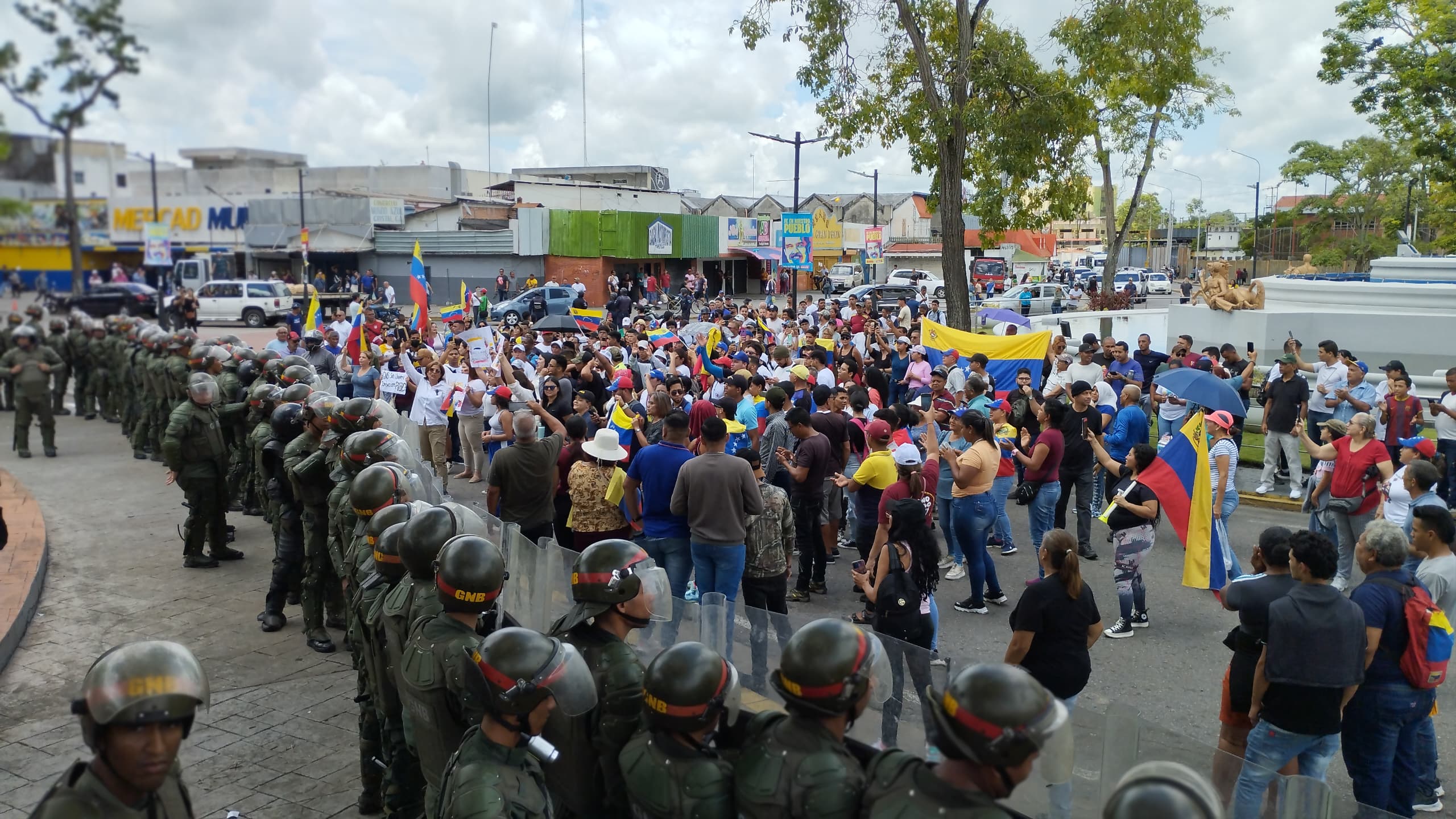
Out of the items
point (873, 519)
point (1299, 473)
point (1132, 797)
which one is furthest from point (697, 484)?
point (1299, 473)

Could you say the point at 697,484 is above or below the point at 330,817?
above

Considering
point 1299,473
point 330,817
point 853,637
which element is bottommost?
point 330,817

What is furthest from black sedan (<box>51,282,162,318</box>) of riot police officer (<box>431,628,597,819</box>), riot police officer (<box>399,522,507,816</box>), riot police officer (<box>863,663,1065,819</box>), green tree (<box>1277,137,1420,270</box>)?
green tree (<box>1277,137,1420,270</box>)

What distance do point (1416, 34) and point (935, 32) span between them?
1334 cm

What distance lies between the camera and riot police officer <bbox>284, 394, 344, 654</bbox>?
7.87 m

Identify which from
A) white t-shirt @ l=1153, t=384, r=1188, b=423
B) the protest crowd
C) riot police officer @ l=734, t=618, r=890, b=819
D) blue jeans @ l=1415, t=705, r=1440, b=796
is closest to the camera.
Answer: riot police officer @ l=734, t=618, r=890, b=819

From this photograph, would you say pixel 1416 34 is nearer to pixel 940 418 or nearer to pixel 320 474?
pixel 940 418

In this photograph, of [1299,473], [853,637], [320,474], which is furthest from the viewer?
[1299,473]

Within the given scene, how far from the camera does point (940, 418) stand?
1012 centimetres

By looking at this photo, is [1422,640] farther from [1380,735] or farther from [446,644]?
[446,644]

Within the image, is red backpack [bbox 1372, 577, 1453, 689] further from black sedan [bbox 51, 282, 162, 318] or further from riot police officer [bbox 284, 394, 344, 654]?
riot police officer [bbox 284, 394, 344, 654]

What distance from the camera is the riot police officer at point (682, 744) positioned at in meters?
3.13

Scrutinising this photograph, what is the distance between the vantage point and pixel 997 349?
560 inches

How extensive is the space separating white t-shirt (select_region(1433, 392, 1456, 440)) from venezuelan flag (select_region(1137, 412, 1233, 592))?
4762 millimetres
